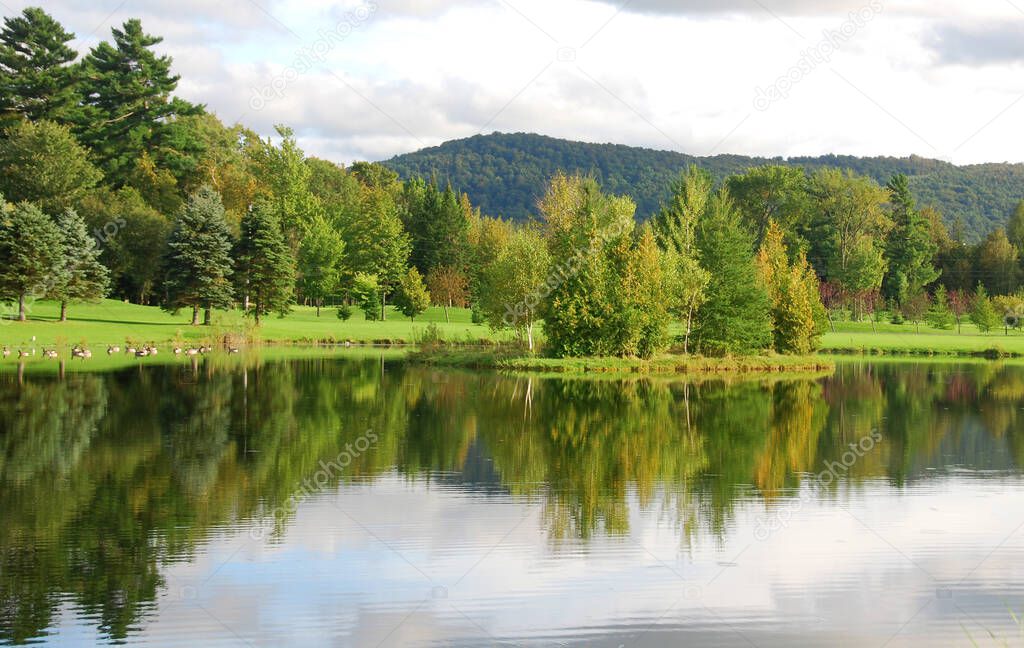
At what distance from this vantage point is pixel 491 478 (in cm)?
1755

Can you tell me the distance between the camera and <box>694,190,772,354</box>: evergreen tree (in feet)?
153

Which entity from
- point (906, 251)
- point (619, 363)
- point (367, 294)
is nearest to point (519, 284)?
point (619, 363)

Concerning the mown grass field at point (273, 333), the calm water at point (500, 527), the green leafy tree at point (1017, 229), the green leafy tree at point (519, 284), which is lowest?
the calm water at point (500, 527)

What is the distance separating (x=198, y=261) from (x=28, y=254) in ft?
33.0

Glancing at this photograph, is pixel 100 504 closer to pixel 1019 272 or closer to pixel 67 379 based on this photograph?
pixel 67 379

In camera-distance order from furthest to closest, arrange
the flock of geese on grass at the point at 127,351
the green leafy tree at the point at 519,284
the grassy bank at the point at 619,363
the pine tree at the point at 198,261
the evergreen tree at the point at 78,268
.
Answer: the pine tree at the point at 198,261, the evergreen tree at the point at 78,268, the flock of geese on grass at the point at 127,351, the green leafy tree at the point at 519,284, the grassy bank at the point at 619,363

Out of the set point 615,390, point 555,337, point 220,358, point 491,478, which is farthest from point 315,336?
point 491,478

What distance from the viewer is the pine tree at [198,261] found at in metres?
60.8

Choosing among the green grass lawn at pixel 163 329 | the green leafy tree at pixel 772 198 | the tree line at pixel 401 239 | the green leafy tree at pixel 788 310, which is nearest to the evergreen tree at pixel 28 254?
the tree line at pixel 401 239

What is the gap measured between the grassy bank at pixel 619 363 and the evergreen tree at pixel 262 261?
20.0m

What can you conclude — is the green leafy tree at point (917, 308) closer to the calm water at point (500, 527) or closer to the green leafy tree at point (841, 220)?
the green leafy tree at point (841, 220)

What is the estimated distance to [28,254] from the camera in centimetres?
5353

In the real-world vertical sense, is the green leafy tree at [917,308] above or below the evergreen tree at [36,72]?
below

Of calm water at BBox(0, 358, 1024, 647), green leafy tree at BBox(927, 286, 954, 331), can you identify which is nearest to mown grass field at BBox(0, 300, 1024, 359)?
green leafy tree at BBox(927, 286, 954, 331)
